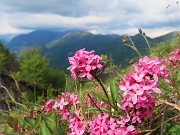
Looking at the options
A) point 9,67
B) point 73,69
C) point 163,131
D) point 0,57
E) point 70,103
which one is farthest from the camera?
point 9,67

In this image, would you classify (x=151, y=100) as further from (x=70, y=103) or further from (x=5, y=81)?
(x=5, y=81)

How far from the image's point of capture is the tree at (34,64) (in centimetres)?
4606

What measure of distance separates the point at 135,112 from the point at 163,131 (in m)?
0.21

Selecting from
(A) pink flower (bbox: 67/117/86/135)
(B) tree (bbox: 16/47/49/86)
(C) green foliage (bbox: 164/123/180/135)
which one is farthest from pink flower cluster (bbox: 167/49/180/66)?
(B) tree (bbox: 16/47/49/86)

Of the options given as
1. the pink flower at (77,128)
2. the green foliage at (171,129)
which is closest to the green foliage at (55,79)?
the pink flower at (77,128)

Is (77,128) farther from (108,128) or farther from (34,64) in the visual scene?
(34,64)

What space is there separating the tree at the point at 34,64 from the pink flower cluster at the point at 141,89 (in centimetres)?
4263

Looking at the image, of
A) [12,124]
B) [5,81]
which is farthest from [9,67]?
[12,124]

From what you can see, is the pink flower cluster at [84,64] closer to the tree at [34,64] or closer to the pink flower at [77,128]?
the pink flower at [77,128]

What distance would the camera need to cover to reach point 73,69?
166 cm

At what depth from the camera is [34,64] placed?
4738 centimetres

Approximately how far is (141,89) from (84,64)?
312mm

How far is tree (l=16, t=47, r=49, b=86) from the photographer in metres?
46.1

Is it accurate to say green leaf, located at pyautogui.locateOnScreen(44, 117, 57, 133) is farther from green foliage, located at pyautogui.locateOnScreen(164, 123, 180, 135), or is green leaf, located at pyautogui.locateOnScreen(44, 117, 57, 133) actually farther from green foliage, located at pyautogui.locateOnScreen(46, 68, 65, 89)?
green foliage, located at pyautogui.locateOnScreen(46, 68, 65, 89)
